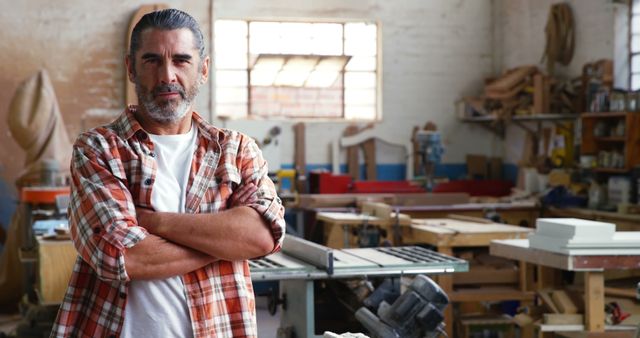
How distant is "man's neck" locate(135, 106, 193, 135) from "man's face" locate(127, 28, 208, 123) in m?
0.02

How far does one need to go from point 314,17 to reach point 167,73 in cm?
702

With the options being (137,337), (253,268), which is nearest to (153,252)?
(137,337)

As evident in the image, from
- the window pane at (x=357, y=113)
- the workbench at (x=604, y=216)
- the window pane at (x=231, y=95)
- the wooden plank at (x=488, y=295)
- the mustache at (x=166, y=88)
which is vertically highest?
the window pane at (x=231, y=95)

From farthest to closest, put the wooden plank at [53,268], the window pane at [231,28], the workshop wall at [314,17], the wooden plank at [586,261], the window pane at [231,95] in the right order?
the window pane at [231,95] → the window pane at [231,28] → the workshop wall at [314,17] → the wooden plank at [53,268] → the wooden plank at [586,261]

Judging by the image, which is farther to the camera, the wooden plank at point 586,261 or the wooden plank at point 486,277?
the wooden plank at point 486,277

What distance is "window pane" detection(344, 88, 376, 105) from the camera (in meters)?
9.11

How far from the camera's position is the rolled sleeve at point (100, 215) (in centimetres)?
183

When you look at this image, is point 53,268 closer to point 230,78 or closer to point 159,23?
point 159,23

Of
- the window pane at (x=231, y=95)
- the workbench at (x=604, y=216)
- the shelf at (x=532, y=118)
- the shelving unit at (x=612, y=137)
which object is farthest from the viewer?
the window pane at (x=231, y=95)

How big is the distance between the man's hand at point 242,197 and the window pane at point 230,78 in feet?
22.6

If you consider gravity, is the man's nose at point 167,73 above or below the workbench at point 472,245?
above

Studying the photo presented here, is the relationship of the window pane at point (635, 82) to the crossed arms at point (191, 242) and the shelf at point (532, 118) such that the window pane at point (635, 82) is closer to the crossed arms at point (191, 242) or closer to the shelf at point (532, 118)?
the shelf at point (532, 118)

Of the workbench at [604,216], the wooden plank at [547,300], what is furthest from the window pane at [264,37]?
the wooden plank at [547,300]

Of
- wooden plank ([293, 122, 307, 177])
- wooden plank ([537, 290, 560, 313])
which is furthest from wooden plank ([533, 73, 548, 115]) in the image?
wooden plank ([537, 290, 560, 313])
